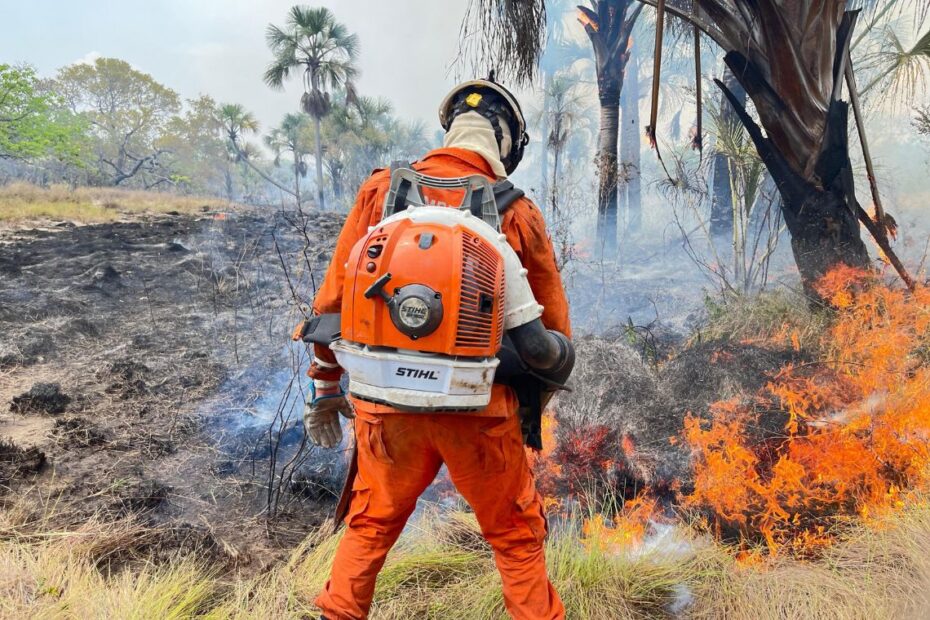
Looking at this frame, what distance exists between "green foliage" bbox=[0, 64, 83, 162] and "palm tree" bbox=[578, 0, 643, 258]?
10.6m

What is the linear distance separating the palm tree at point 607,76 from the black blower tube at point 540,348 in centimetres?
401

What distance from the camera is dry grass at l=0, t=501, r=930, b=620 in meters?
1.61

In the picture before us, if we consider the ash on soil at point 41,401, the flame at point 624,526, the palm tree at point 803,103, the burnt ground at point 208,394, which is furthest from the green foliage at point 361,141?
the flame at point 624,526

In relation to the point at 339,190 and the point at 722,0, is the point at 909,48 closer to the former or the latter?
the point at 722,0

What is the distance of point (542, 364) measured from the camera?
1.18 metres

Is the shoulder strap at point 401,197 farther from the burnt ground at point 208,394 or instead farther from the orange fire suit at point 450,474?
the burnt ground at point 208,394

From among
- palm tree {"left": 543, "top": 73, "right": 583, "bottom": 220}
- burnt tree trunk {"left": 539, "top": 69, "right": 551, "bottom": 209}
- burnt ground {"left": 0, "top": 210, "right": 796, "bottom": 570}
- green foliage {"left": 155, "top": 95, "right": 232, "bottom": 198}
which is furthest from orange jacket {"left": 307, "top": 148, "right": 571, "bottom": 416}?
green foliage {"left": 155, "top": 95, "right": 232, "bottom": 198}

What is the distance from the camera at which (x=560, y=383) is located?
1259mm

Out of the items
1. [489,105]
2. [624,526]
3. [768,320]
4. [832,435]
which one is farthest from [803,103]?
[624,526]

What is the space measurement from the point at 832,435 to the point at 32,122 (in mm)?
14492

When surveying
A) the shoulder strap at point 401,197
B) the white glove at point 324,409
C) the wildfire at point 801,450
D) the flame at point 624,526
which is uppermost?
the shoulder strap at point 401,197

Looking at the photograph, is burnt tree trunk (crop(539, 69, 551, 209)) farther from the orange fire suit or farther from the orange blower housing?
the orange blower housing

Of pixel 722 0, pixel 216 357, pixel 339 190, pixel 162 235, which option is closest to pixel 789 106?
pixel 722 0

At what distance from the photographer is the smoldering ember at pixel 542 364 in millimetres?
1218
